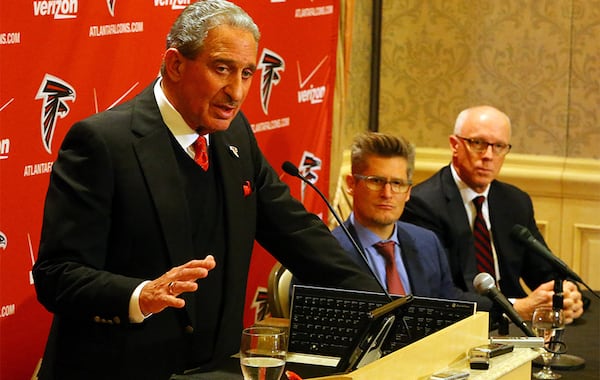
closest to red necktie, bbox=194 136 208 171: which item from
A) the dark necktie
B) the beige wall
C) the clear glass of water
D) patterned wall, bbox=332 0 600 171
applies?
the clear glass of water

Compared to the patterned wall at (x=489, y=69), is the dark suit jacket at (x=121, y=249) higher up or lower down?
lower down

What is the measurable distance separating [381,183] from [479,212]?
0.74 metres

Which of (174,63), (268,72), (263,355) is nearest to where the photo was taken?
(263,355)

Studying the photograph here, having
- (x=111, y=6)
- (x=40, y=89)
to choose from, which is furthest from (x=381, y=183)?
(x=40, y=89)

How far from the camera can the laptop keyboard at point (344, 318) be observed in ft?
7.91

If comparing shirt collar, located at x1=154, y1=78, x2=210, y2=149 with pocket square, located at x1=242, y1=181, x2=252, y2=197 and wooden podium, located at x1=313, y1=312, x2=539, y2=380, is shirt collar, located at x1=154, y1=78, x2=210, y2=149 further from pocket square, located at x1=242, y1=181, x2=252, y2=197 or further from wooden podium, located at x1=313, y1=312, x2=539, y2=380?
wooden podium, located at x1=313, y1=312, x2=539, y2=380

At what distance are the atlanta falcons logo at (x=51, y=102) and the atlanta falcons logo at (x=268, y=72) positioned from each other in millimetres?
1195

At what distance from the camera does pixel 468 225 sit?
13.5 feet

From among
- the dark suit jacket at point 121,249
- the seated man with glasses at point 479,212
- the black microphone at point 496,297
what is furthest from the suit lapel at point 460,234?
the dark suit jacket at point 121,249

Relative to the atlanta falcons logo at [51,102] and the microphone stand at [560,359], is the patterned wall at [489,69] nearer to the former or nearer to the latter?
the microphone stand at [560,359]

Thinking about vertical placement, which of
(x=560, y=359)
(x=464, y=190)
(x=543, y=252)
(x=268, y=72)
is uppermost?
(x=268, y=72)

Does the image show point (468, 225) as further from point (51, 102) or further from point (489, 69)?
point (489, 69)

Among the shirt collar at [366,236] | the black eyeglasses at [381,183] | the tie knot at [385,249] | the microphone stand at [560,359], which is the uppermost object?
the black eyeglasses at [381,183]

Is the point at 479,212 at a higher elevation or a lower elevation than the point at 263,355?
higher
